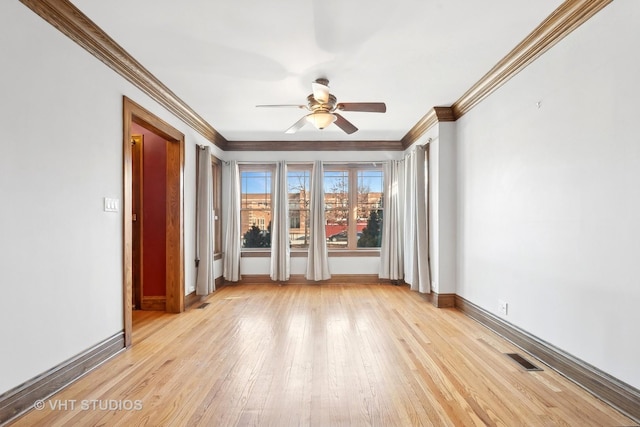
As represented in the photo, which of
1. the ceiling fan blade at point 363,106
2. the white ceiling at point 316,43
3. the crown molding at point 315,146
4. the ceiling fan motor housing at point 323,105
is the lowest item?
the ceiling fan blade at point 363,106

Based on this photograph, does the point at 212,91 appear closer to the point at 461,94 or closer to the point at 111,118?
the point at 111,118

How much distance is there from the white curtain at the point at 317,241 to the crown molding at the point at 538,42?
3.09 metres

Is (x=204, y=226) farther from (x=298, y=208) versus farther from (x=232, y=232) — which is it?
(x=298, y=208)

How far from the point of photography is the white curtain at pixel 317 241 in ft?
20.9

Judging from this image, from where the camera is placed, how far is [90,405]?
2.26 metres

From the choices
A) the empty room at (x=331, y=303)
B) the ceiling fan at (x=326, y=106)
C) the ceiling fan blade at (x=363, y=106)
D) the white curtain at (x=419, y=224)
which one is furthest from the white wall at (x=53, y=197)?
the white curtain at (x=419, y=224)

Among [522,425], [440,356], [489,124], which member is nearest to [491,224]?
[489,124]

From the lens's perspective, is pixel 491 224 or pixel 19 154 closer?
pixel 19 154

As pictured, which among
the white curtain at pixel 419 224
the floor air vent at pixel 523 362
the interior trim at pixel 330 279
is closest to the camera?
the floor air vent at pixel 523 362

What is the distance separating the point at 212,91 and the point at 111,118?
1.26 metres

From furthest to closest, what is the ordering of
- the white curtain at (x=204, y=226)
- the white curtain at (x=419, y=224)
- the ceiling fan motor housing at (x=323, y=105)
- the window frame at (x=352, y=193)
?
the window frame at (x=352, y=193)
the white curtain at (x=419, y=224)
the white curtain at (x=204, y=226)
the ceiling fan motor housing at (x=323, y=105)

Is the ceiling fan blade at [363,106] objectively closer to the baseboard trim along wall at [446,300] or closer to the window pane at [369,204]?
the baseboard trim along wall at [446,300]

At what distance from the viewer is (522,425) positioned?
78.7 inches

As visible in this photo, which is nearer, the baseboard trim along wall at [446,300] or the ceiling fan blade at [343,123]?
the ceiling fan blade at [343,123]
